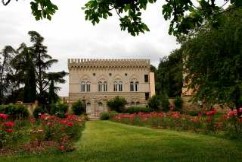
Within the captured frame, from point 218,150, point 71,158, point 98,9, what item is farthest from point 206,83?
point 98,9

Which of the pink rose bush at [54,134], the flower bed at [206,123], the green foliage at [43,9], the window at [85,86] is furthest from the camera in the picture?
the window at [85,86]

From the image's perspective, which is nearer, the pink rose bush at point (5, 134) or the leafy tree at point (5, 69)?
the pink rose bush at point (5, 134)

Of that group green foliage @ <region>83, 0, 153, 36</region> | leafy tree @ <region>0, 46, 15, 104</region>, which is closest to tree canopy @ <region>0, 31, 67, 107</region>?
leafy tree @ <region>0, 46, 15, 104</region>

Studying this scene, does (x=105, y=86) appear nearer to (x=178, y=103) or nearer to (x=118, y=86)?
(x=118, y=86)

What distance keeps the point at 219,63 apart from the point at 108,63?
5016 centimetres

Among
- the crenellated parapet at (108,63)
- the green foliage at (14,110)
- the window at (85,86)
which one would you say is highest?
the crenellated parapet at (108,63)

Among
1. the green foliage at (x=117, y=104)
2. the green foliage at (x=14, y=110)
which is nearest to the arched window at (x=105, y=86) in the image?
the green foliage at (x=117, y=104)

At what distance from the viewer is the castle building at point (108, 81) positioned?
2395 inches

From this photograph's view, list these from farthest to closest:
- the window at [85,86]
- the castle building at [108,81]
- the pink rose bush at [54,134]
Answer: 1. the window at [85,86]
2. the castle building at [108,81]
3. the pink rose bush at [54,134]

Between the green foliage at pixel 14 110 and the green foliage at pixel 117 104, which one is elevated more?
the green foliage at pixel 117 104

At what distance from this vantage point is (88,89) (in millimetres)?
61312

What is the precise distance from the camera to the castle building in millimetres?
60844

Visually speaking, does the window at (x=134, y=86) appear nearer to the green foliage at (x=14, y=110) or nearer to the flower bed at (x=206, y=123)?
the green foliage at (x=14, y=110)

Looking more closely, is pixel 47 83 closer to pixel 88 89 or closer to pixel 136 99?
pixel 88 89
